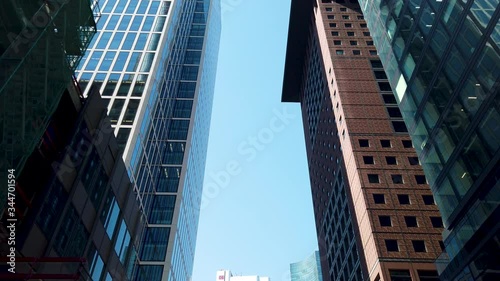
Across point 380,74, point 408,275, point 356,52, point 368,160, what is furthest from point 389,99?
point 408,275

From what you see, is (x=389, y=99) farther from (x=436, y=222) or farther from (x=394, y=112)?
(x=436, y=222)

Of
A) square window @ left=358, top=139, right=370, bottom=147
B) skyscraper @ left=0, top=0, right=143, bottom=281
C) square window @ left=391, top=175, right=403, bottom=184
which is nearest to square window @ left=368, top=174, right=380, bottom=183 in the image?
square window @ left=391, top=175, right=403, bottom=184

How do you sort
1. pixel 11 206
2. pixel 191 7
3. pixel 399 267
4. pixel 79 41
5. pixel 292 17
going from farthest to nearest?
pixel 191 7 → pixel 292 17 → pixel 399 267 → pixel 79 41 → pixel 11 206

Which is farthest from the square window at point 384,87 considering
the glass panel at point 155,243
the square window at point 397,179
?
the glass panel at point 155,243

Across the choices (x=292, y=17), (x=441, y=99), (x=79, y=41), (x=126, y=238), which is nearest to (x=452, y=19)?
(x=441, y=99)

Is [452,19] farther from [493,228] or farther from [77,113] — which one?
[77,113]

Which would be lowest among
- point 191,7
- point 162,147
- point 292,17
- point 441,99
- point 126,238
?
point 126,238

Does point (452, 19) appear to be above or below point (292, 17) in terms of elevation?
below

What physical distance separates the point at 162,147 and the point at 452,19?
5775cm

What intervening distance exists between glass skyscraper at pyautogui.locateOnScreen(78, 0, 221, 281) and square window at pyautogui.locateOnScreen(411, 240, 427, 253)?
3043cm

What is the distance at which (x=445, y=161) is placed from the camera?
2591cm

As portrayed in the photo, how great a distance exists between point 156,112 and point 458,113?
5292 centimetres

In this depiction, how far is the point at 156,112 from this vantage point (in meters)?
68.7

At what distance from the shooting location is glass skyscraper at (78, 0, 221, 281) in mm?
58750
